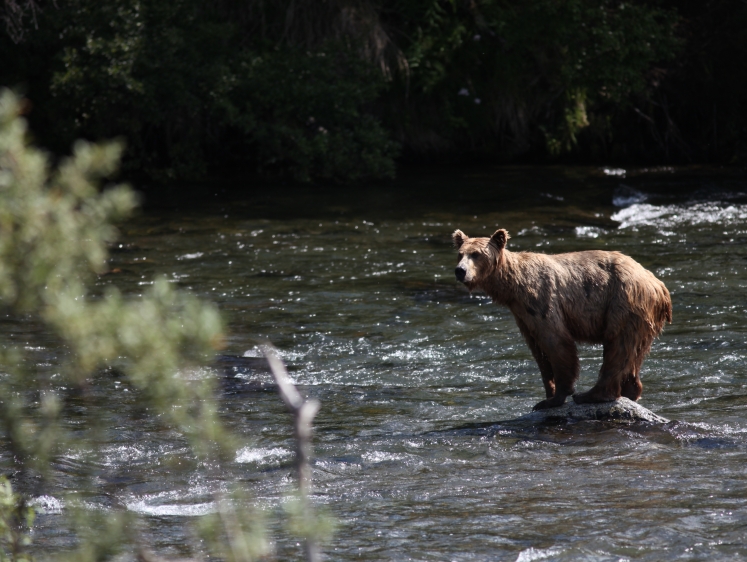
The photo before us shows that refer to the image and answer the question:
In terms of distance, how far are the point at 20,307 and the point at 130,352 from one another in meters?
0.34

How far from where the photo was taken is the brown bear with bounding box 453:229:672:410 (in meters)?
7.32

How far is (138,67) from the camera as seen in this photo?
19406 mm

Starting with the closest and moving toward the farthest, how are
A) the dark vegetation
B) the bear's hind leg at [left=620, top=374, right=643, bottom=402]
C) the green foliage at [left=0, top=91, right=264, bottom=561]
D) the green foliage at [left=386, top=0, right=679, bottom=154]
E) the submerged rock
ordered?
1. the green foliage at [left=0, top=91, right=264, bottom=561]
2. the submerged rock
3. the bear's hind leg at [left=620, top=374, right=643, bottom=402]
4. the dark vegetation
5. the green foliage at [left=386, top=0, right=679, bottom=154]

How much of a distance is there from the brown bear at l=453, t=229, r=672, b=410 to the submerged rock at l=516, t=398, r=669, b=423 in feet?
0.24

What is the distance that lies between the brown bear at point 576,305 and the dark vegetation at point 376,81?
12.8 metres

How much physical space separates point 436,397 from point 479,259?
153 cm

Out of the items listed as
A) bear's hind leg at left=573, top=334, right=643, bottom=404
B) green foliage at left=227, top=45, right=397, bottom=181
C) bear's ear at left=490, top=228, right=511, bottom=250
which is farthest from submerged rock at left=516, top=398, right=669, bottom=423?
green foliage at left=227, top=45, right=397, bottom=181

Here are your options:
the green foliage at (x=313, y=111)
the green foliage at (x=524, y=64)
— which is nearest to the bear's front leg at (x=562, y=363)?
the green foliage at (x=313, y=111)

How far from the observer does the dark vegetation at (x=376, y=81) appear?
774 inches

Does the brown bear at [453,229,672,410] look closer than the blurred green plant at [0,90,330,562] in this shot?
No

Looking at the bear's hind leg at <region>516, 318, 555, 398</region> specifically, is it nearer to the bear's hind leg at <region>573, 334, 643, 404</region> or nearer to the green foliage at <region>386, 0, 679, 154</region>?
the bear's hind leg at <region>573, 334, 643, 404</region>

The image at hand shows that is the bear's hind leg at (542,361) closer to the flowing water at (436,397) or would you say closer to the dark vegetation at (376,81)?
the flowing water at (436,397)

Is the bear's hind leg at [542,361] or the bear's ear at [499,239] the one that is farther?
the bear's hind leg at [542,361]

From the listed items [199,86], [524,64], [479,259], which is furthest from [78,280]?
[524,64]
